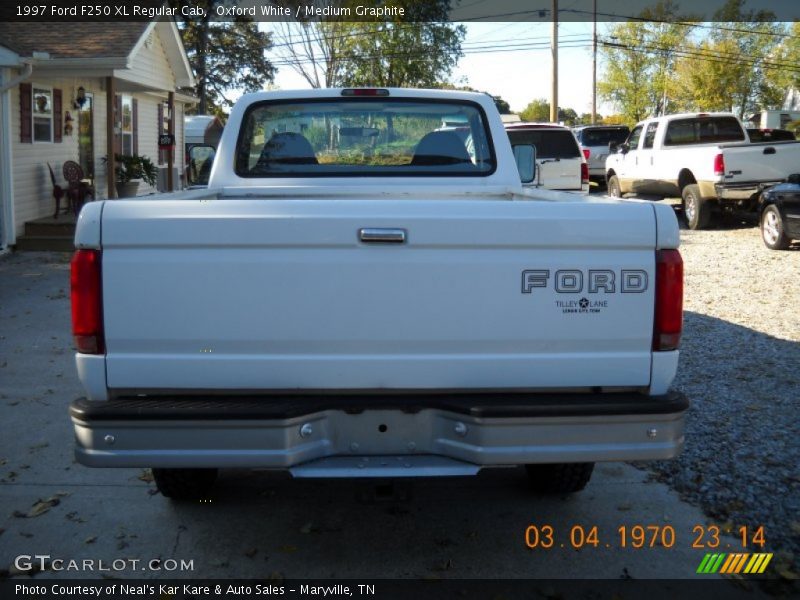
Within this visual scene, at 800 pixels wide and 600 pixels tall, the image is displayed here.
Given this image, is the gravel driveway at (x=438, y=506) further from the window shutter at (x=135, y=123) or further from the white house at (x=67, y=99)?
the window shutter at (x=135, y=123)

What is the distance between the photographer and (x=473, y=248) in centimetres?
341

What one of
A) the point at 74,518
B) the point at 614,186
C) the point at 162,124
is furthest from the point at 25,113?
the point at 614,186

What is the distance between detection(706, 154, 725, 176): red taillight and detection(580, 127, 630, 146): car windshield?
38.9 ft

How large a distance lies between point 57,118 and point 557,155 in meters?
9.66

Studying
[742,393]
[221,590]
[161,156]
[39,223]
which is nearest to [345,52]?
[161,156]

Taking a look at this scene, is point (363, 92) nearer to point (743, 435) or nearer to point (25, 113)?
point (743, 435)

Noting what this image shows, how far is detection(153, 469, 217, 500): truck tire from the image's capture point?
4.54 meters

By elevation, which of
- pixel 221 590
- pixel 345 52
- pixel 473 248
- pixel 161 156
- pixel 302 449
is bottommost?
pixel 221 590

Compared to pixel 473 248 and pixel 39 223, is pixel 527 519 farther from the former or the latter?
pixel 39 223

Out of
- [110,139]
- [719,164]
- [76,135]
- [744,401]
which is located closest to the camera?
[744,401]

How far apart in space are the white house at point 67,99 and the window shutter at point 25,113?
2 centimetres

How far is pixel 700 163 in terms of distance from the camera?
653 inches

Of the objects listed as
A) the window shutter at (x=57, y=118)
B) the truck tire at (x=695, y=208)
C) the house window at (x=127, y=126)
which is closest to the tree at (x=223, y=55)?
the house window at (x=127, y=126)

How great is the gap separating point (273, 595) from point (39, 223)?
43.7 feet
